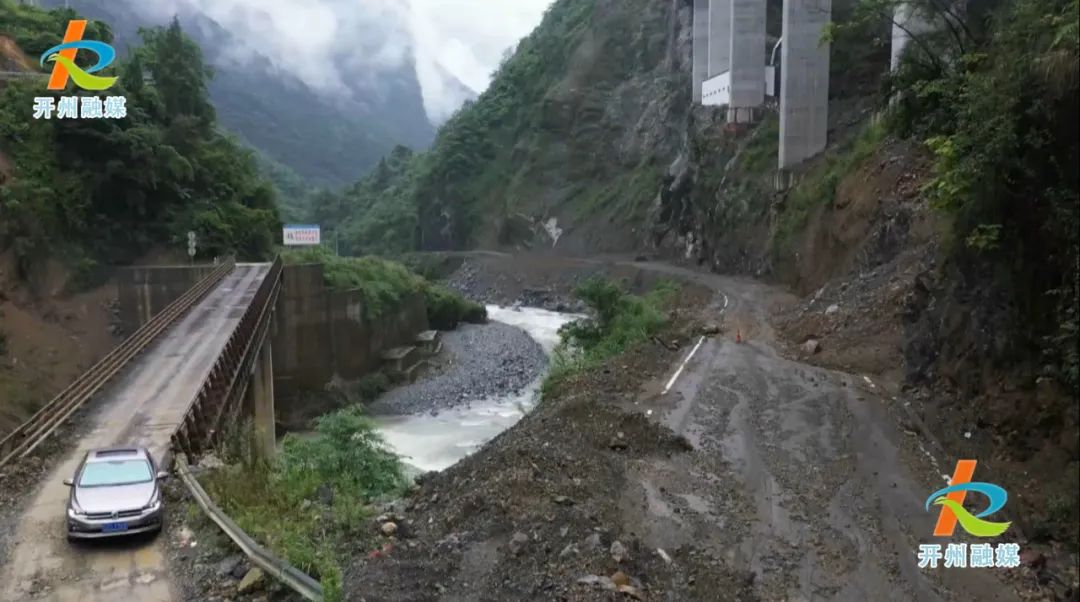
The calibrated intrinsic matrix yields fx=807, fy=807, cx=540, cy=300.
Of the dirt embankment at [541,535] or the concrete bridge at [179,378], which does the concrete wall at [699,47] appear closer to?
the concrete bridge at [179,378]

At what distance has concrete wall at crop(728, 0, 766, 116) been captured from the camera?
47.5 m

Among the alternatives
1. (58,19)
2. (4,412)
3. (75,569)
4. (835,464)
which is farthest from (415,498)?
(58,19)

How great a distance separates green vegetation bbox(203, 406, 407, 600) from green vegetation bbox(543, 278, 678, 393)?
8103mm

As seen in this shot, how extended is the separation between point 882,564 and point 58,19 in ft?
174

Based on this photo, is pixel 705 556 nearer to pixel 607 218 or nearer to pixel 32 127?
pixel 32 127

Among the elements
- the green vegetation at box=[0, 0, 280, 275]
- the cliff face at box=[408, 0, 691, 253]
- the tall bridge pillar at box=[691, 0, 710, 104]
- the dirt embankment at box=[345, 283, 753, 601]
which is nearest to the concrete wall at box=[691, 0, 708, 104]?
the tall bridge pillar at box=[691, 0, 710, 104]

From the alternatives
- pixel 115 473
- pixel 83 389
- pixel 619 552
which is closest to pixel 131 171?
pixel 83 389

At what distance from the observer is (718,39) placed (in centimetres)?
5516

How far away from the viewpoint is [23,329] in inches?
1260

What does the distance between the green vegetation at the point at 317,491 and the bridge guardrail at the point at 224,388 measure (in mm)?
959

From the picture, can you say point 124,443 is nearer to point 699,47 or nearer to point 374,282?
point 374,282

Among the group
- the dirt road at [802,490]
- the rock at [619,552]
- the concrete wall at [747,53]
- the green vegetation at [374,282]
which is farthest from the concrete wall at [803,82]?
the rock at [619,552]

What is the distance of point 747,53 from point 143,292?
35.5m

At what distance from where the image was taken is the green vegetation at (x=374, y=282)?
137 ft
